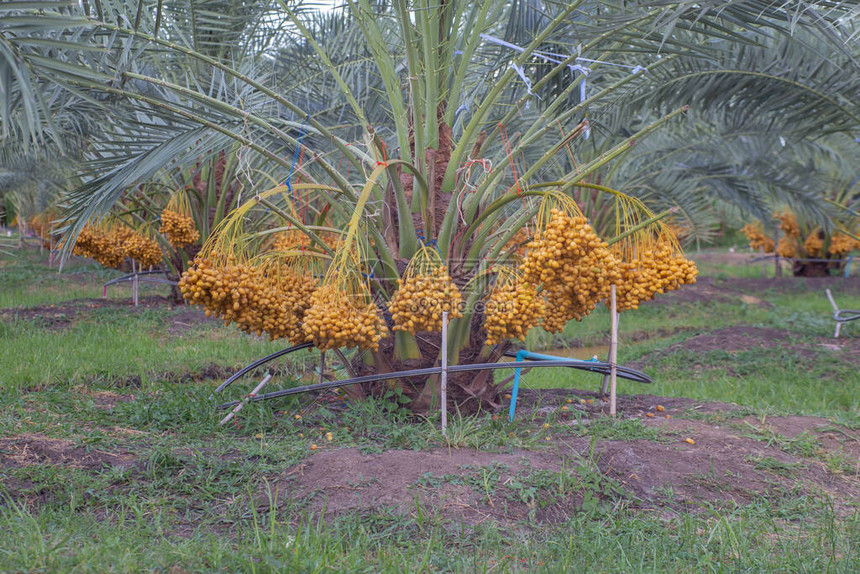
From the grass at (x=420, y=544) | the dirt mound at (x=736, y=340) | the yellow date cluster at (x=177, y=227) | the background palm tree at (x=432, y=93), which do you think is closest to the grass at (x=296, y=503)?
the grass at (x=420, y=544)

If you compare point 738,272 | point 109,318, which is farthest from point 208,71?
point 738,272

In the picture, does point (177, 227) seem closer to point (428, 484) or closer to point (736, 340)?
point (428, 484)

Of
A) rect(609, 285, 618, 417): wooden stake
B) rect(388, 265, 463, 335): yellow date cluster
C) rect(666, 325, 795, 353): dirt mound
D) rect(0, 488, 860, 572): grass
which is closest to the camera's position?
rect(0, 488, 860, 572): grass

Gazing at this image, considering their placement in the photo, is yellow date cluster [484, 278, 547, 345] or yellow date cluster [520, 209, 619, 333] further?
yellow date cluster [484, 278, 547, 345]

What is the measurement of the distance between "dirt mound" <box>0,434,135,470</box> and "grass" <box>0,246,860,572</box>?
0.02m

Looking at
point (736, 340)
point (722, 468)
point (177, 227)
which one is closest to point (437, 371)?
point (722, 468)

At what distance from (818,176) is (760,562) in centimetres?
1120

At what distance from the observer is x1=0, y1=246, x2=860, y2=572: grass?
276 centimetres

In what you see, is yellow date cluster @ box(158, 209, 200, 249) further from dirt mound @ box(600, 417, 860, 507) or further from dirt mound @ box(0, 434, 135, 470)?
dirt mound @ box(600, 417, 860, 507)

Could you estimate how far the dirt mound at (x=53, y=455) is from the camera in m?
3.69

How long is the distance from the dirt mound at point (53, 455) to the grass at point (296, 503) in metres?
0.02

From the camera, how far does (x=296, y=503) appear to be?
3.30m

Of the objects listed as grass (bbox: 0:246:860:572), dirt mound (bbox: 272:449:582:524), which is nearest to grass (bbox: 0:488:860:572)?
grass (bbox: 0:246:860:572)

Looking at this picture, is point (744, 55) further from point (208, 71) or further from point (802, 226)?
point (802, 226)
